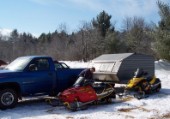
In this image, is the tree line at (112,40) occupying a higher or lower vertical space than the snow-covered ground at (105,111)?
higher

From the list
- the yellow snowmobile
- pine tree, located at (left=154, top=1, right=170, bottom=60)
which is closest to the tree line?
pine tree, located at (left=154, top=1, right=170, bottom=60)

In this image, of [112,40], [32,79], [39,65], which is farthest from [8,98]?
[112,40]

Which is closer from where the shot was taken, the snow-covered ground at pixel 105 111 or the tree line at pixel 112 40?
the snow-covered ground at pixel 105 111

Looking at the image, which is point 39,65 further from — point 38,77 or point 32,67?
point 38,77

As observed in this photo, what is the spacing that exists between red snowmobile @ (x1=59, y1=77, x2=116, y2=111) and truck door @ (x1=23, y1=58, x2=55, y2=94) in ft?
3.71

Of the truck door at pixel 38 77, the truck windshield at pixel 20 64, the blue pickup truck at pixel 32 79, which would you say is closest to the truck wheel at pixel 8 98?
the blue pickup truck at pixel 32 79

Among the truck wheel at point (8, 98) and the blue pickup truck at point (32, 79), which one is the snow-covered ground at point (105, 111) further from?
the blue pickup truck at point (32, 79)

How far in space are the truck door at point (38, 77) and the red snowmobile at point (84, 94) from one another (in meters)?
1.13

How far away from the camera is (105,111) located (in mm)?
10305

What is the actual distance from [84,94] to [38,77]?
6.24ft

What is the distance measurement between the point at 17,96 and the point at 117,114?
3712 millimetres

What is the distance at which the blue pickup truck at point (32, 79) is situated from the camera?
436 inches

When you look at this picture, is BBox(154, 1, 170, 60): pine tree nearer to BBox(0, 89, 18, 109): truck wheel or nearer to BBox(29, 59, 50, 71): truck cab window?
BBox(29, 59, 50, 71): truck cab window

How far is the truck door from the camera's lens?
37.8 ft
